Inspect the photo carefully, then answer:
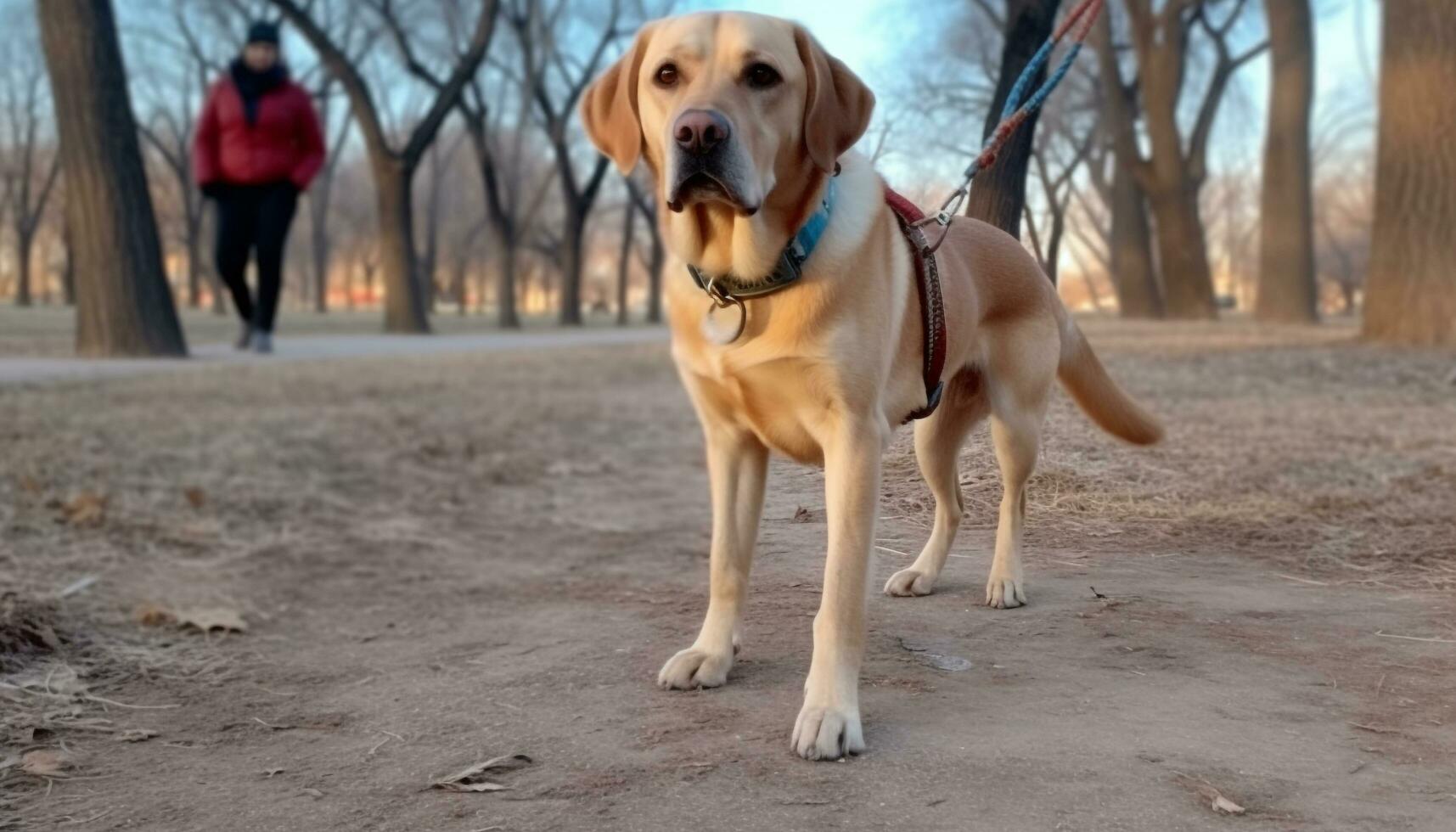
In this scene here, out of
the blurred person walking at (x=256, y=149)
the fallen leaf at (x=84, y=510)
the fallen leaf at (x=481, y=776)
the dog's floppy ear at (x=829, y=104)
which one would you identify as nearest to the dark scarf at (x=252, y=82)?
the blurred person walking at (x=256, y=149)

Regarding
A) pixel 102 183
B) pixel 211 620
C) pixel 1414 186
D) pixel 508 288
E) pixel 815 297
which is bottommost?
pixel 211 620

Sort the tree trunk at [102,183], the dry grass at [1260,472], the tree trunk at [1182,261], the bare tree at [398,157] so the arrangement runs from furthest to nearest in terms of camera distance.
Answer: the bare tree at [398,157], the tree trunk at [102,183], the tree trunk at [1182,261], the dry grass at [1260,472]

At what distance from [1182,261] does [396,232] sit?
13.8m

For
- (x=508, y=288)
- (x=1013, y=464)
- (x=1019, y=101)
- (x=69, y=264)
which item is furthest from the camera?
(x=69, y=264)

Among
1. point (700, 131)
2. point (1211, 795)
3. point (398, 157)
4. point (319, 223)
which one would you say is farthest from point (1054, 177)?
point (319, 223)

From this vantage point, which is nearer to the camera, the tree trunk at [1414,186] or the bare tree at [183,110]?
the tree trunk at [1414,186]

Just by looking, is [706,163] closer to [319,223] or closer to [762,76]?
[762,76]

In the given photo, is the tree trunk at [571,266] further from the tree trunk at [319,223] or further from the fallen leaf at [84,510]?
the fallen leaf at [84,510]

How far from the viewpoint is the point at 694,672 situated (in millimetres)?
2506

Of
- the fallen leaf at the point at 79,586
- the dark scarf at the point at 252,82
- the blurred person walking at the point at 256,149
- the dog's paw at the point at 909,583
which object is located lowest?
the fallen leaf at the point at 79,586

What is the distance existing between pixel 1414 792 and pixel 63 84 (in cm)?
1016

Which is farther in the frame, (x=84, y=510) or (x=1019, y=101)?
(x=84, y=510)

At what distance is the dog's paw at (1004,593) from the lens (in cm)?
253

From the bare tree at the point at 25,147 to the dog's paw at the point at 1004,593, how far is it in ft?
Result: 135
